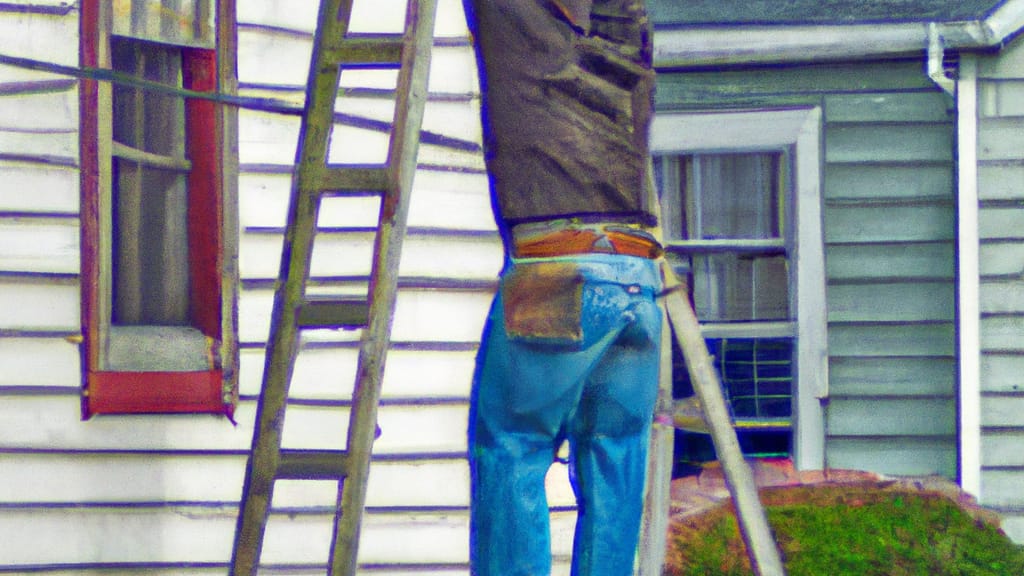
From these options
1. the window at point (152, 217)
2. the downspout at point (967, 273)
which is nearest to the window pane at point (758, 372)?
the downspout at point (967, 273)

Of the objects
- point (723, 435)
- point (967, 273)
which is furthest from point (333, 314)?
point (967, 273)

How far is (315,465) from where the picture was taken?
2246mm

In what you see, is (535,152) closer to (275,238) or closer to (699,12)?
(275,238)

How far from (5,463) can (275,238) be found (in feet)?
3.69

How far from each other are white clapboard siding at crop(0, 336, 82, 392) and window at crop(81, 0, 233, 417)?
97mm

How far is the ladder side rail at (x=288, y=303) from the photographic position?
2.23 metres

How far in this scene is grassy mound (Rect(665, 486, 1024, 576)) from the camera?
4.36 meters

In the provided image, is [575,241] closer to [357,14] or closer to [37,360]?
[357,14]

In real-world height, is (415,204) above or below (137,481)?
above

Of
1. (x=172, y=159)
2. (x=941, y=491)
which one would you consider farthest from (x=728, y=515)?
(x=172, y=159)

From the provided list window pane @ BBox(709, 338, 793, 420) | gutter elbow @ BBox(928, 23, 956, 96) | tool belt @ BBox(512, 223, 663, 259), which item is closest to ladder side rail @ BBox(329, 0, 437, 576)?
tool belt @ BBox(512, 223, 663, 259)

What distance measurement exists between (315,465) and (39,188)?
1.92 meters

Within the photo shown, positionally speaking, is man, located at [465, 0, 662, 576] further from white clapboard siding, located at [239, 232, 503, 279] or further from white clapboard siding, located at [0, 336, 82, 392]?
white clapboard siding, located at [0, 336, 82, 392]

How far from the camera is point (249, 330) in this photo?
12.2ft
